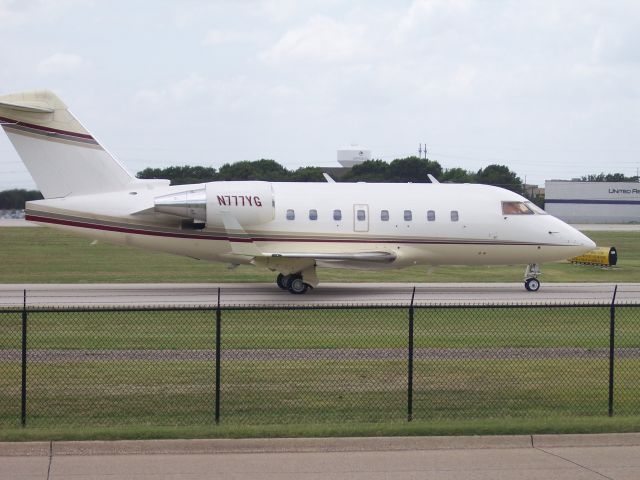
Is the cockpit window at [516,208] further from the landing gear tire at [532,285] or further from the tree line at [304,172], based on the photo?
the tree line at [304,172]

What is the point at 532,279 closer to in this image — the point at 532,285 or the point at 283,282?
the point at 532,285

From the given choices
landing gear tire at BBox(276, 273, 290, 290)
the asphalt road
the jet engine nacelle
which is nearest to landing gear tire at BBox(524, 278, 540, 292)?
the asphalt road

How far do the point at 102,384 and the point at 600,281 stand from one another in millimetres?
24370

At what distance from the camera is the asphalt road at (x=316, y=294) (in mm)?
27172

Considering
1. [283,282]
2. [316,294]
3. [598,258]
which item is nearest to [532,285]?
[316,294]

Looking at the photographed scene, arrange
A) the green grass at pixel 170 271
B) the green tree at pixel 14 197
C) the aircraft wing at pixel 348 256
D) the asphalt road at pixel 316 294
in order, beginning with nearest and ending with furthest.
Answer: the asphalt road at pixel 316 294
the aircraft wing at pixel 348 256
the green grass at pixel 170 271
the green tree at pixel 14 197

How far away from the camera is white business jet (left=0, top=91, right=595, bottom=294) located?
28703mm

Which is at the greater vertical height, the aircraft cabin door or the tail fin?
the tail fin

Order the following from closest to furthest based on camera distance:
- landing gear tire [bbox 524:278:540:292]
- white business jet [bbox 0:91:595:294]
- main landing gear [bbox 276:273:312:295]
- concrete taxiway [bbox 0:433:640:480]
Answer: concrete taxiway [bbox 0:433:640:480] < white business jet [bbox 0:91:595:294] < main landing gear [bbox 276:273:312:295] < landing gear tire [bbox 524:278:540:292]

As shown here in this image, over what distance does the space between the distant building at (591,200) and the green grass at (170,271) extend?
184 feet

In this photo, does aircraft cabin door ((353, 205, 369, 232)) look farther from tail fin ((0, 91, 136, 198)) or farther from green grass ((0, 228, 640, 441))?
tail fin ((0, 91, 136, 198))

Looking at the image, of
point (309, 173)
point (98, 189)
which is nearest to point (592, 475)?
point (98, 189)

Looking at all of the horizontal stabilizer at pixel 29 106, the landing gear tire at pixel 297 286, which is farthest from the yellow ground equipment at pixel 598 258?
the horizontal stabilizer at pixel 29 106

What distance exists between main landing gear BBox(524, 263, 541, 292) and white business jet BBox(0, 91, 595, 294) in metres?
0.59
